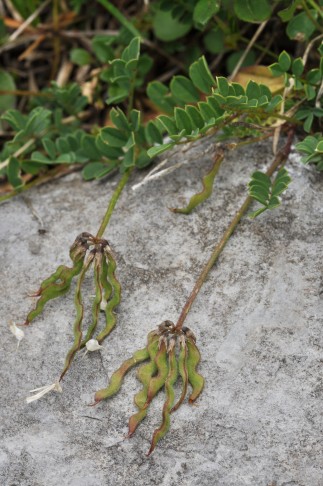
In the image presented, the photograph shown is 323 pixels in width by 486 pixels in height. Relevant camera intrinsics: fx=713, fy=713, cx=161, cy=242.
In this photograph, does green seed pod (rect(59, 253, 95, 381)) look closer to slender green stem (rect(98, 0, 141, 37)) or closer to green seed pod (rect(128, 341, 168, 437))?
green seed pod (rect(128, 341, 168, 437))

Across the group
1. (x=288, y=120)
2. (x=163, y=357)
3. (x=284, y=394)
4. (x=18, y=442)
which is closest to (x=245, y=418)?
(x=284, y=394)

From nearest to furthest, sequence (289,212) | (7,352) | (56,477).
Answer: (56,477) < (7,352) < (289,212)

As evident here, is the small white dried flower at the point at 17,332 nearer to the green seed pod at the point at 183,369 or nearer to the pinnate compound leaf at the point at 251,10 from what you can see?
the green seed pod at the point at 183,369

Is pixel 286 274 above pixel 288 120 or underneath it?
underneath

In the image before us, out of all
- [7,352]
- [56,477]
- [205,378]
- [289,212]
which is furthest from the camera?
[289,212]

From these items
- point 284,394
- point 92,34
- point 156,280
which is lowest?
point 284,394

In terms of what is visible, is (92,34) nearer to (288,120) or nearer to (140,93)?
(140,93)

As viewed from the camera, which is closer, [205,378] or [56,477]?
[56,477]

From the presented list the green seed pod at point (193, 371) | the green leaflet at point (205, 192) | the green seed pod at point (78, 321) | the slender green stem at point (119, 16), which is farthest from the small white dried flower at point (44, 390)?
the slender green stem at point (119, 16)
